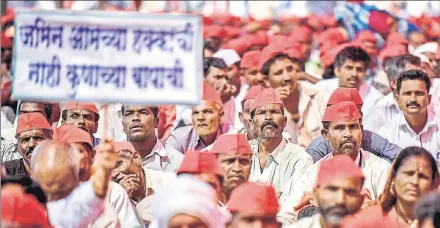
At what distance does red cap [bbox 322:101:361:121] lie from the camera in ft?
46.0

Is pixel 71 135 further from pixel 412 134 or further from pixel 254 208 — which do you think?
pixel 412 134

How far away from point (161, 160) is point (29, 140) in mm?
1239

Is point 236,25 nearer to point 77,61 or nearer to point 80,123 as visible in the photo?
point 80,123

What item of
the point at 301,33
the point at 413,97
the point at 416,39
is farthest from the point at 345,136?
the point at 301,33

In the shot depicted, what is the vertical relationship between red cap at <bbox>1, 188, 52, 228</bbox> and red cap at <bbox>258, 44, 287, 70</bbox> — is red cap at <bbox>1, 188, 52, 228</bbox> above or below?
below

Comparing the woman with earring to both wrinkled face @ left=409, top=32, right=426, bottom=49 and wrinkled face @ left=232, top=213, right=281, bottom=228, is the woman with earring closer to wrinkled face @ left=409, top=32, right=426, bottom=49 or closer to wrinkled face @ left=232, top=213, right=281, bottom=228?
wrinkled face @ left=232, top=213, right=281, bottom=228

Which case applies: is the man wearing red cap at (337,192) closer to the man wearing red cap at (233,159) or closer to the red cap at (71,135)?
the man wearing red cap at (233,159)

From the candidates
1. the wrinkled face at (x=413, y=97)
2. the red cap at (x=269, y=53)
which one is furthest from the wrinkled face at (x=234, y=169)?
the red cap at (x=269, y=53)

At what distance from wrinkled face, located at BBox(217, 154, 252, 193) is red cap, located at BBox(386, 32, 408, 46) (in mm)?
7483

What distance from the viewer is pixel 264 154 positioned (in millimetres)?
14508

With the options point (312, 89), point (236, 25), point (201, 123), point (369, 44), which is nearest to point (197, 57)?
point (201, 123)

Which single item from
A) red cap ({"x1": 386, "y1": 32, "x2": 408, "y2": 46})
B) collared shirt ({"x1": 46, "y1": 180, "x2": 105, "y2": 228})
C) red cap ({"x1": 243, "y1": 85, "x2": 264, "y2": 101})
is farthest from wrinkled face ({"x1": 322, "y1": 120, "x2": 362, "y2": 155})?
red cap ({"x1": 386, "y1": 32, "x2": 408, "y2": 46})

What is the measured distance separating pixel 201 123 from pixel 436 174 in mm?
4227

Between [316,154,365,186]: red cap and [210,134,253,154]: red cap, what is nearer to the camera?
[316,154,365,186]: red cap
